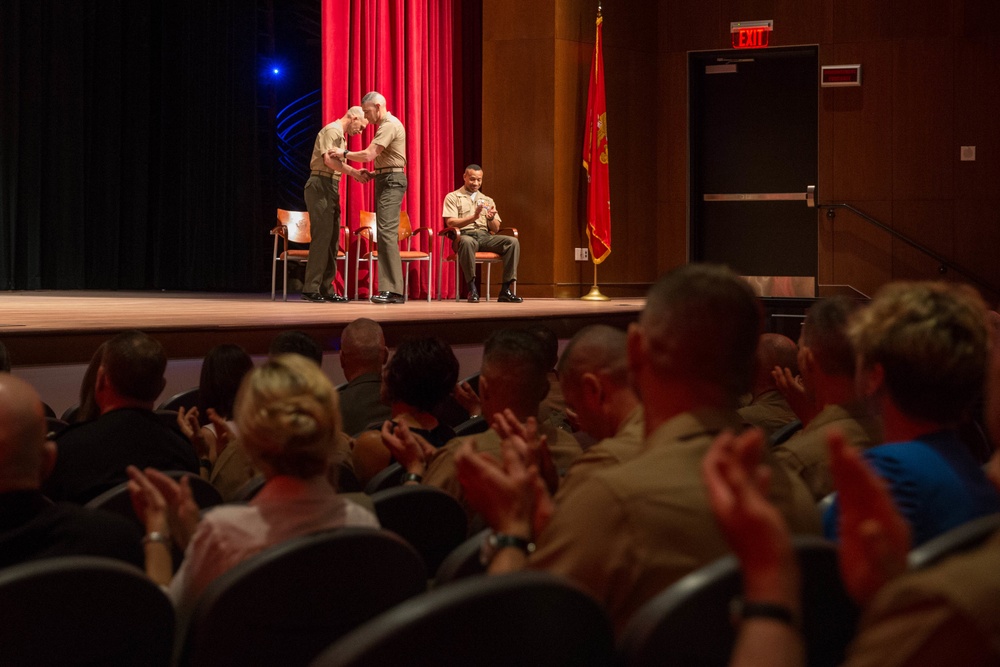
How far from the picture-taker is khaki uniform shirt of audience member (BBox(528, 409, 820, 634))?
1.34 metres

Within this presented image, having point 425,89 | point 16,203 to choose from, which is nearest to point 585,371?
point 425,89

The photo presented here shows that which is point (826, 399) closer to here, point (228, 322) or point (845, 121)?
point (228, 322)

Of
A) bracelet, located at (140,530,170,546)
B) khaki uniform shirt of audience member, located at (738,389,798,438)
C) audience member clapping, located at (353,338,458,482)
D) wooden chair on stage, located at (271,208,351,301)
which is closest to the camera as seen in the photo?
bracelet, located at (140,530,170,546)

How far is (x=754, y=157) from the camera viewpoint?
1096cm

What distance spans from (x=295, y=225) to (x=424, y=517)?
7.66 m

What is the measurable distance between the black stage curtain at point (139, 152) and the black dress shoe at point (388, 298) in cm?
332

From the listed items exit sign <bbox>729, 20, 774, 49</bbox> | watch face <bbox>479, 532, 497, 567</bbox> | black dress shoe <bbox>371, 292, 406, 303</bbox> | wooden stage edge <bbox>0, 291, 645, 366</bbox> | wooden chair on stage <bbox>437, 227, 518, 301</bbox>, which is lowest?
watch face <bbox>479, 532, 497, 567</bbox>

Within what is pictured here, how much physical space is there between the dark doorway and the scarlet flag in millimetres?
1200

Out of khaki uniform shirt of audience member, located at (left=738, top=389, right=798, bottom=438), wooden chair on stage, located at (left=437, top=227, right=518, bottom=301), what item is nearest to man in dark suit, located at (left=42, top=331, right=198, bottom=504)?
khaki uniform shirt of audience member, located at (left=738, top=389, right=798, bottom=438)

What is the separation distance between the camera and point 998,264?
397 inches

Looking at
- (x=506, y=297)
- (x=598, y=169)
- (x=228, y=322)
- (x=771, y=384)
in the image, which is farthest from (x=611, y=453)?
(x=598, y=169)

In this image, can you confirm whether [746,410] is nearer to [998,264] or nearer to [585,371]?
[585,371]

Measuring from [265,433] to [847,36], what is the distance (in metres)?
9.85

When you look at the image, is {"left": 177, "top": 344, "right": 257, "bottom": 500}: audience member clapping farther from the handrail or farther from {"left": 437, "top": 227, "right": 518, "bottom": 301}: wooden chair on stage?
the handrail
